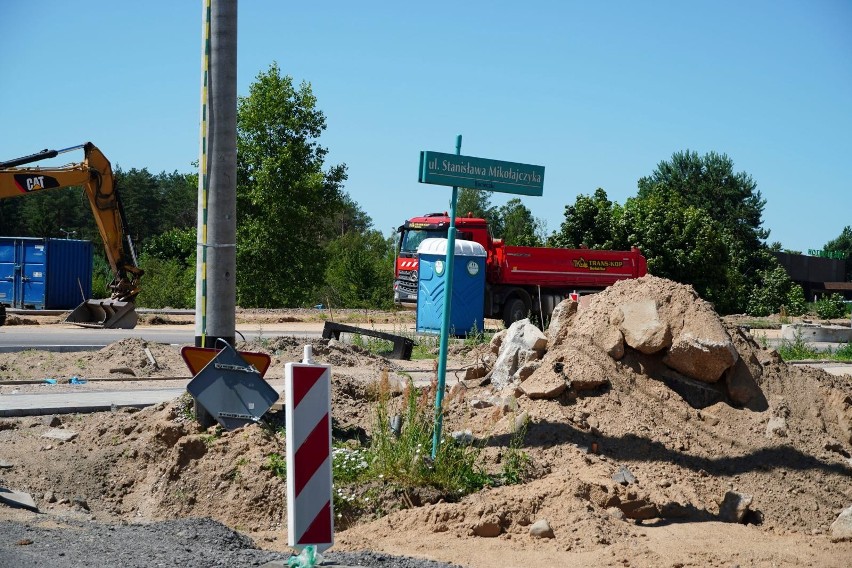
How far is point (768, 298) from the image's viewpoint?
4734 cm

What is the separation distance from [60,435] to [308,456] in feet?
14.9

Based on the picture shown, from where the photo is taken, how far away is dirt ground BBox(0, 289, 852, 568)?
6.18 metres

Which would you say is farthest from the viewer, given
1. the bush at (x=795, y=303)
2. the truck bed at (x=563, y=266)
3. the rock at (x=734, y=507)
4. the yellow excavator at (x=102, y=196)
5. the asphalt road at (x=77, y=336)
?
the bush at (x=795, y=303)

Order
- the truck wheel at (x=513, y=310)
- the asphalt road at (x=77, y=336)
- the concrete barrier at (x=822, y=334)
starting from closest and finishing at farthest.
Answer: the asphalt road at (x=77, y=336) < the concrete barrier at (x=822, y=334) < the truck wheel at (x=513, y=310)

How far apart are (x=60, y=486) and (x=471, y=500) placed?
3.51 metres

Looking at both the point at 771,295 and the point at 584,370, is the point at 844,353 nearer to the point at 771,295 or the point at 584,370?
the point at 584,370

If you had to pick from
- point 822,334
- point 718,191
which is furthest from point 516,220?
point 822,334

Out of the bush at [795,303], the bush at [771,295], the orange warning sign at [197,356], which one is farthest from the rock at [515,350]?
the bush at [771,295]

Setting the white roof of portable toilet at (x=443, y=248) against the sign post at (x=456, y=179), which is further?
the white roof of portable toilet at (x=443, y=248)

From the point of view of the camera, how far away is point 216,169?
8195 mm

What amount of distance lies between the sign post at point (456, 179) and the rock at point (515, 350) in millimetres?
2459

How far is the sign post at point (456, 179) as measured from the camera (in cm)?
709

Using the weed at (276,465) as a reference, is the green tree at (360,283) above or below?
above

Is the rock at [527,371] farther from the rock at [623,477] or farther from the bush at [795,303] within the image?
the bush at [795,303]
